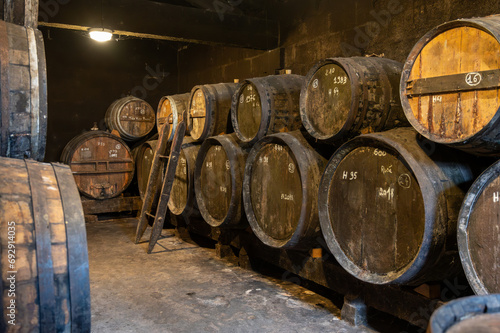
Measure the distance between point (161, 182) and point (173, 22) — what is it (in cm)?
235

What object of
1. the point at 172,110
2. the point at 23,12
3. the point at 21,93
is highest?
the point at 23,12

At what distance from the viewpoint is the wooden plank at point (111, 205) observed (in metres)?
7.31

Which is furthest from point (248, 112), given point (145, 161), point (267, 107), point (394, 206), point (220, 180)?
point (145, 161)

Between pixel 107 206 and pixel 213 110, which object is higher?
pixel 213 110

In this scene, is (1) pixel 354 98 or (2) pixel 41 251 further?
(1) pixel 354 98

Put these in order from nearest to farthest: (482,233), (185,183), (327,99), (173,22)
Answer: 1. (482,233)
2. (327,99)
3. (185,183)
4. (173,22)

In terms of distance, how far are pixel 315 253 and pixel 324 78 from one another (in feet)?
4.78

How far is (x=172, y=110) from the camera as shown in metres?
6.28

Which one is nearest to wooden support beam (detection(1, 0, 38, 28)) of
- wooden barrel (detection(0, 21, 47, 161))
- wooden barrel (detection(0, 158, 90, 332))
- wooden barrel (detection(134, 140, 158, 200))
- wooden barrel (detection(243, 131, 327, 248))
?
wooden barrel (detection(0, 21, 47, 161))

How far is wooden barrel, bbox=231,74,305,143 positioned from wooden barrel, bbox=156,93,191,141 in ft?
5.99

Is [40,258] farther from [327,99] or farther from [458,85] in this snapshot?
[327,99]

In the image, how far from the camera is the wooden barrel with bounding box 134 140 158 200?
670cm

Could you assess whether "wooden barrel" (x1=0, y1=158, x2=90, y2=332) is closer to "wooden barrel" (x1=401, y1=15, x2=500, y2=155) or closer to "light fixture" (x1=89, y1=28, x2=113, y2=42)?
"wooden barrel" (x1=401, y1=15, x2=500, y2=155)

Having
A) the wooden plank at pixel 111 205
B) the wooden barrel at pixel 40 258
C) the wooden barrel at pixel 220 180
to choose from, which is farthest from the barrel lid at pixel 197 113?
the wooden barrel at pixel 40 258
